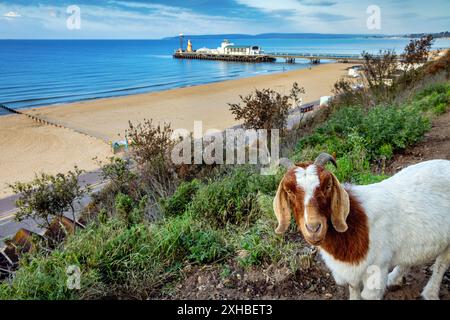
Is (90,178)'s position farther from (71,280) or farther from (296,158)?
(71,280)

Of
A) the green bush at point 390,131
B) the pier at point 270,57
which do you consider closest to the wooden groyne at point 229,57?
the pier at point 270,57

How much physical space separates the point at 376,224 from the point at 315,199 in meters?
0.78

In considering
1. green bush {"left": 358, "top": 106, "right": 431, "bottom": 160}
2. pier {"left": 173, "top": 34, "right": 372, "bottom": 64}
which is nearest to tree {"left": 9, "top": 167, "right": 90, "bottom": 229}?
green bush {"left": 358, "top": 106, "right": 431, "bottom": 160}

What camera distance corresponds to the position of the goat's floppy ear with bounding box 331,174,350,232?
2.58 m

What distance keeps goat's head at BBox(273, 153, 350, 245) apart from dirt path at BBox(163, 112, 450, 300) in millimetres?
1426

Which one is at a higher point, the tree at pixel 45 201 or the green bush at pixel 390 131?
the green bush at pixel 390 131

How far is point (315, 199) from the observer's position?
8.12ft

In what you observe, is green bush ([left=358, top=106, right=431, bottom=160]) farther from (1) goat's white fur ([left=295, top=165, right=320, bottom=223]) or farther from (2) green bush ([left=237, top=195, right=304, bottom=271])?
(1) goat's white fur ([left=295, top=165, right=320, bottom=223])

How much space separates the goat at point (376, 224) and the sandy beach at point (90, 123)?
491 inches

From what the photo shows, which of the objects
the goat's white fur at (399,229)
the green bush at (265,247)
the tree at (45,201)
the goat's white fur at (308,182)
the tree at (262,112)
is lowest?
the tree at (45,201)

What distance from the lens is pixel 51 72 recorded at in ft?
204

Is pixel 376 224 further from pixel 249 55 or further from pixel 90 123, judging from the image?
pixel 249 55

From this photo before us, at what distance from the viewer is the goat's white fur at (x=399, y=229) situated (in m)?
2.85

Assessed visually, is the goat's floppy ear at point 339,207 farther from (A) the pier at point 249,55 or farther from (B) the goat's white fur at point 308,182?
(A) the pier at point 249,55
